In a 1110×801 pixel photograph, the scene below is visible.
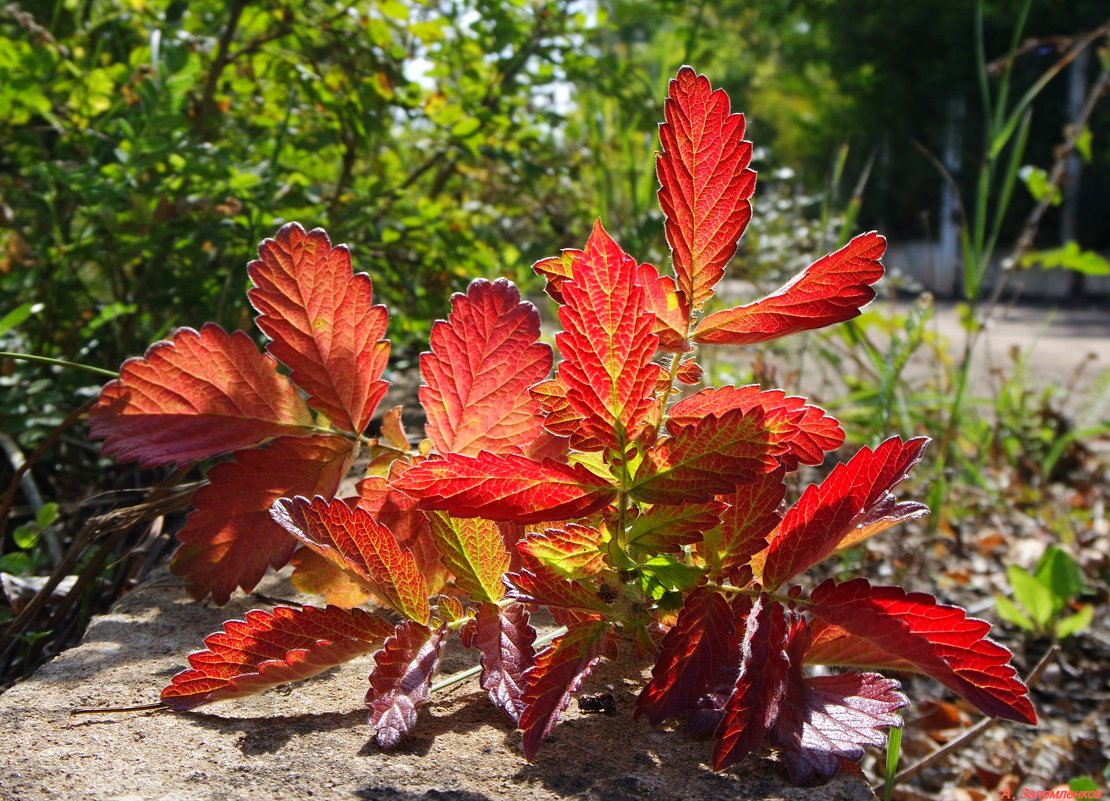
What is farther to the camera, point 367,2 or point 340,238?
point 367,2

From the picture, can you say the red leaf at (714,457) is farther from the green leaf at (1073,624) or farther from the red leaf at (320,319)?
the green leaf at (1073,624)

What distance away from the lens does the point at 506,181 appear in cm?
287

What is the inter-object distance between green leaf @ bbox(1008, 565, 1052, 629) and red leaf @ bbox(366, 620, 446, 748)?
167cm

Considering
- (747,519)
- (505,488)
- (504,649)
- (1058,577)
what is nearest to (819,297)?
(747,519)

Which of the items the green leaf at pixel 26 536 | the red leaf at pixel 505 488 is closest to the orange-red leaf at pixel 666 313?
the red leaf at pixel 505 488

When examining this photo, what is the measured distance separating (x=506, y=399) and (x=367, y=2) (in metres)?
1.63

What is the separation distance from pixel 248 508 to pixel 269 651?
20cm

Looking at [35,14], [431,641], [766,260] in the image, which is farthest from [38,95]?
[766,260]

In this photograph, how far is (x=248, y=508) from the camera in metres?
1.01

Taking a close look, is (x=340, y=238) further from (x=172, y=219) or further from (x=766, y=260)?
(x=766, y=260)

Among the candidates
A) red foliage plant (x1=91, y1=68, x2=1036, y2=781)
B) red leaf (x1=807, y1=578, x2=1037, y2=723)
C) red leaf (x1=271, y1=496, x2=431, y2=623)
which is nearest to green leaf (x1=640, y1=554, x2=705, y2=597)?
red foliage plant (x1=91, y1=68, x2=1036, y2=781)

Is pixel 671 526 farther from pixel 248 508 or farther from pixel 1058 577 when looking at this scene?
pixel 1058 577

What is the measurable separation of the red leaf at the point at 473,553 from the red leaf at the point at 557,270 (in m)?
0.23

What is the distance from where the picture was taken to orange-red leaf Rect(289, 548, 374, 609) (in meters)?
0.99
